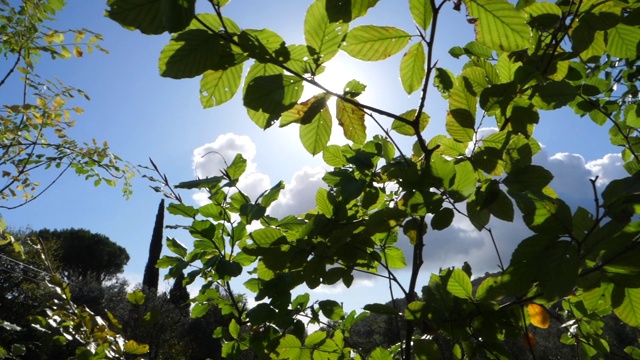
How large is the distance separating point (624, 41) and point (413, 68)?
562mm

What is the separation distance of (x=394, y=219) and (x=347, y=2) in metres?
0.54

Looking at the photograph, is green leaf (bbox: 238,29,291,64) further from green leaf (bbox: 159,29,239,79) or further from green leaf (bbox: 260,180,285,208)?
green leaf (bbox: 260,180,285,208)

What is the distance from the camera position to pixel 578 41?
996mm

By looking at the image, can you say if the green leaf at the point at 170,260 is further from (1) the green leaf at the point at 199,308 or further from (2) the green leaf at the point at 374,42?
(2) the green leaf at the point at 374,42

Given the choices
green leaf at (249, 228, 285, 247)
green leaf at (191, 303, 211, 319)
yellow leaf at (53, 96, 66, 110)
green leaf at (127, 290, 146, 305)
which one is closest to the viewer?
green leaf at (249, 228, 285, 247)

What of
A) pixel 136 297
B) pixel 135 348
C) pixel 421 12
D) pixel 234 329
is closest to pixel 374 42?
pixel 421 12

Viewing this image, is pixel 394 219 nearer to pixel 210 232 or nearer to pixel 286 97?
pixel 286 97

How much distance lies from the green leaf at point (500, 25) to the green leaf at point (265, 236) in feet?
2.33

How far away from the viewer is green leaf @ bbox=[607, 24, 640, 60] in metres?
1.10

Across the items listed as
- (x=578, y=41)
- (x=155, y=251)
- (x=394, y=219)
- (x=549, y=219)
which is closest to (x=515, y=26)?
(x=578, y=41)

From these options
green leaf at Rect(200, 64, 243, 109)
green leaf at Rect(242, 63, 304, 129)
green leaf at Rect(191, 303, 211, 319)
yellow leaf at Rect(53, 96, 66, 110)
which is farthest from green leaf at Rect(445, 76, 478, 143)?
yellow leaf at Rect(53, 96, 66, 110)

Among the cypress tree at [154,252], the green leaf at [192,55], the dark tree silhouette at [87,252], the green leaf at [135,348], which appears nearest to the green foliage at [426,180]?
the green leaf at [192,55]

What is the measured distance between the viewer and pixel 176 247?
5.24 feet

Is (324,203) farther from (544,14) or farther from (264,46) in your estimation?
(544,14)
